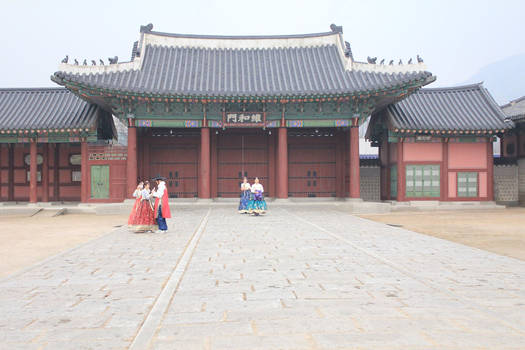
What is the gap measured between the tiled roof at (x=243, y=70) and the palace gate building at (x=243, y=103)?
5cm

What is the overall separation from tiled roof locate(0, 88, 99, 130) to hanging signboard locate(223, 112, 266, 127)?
21.4 feet

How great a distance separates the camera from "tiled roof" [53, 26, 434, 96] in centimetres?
1938

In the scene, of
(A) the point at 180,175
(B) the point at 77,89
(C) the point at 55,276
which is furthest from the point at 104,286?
(A) the point at 180,175

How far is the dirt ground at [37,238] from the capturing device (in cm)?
862

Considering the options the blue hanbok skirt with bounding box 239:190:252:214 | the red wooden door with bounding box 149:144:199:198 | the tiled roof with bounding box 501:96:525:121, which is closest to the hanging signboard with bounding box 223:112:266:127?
the red wooden door with bounding box 149:144:199:198

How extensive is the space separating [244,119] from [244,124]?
25 cm

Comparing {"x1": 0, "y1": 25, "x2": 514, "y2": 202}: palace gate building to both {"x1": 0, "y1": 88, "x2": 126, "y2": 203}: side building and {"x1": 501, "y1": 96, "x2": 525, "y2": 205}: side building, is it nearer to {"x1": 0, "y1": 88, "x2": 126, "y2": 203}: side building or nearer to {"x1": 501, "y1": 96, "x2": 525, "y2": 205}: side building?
{"x1": 0, "y1": 88, "x2": 126, "y2": 203}: side building

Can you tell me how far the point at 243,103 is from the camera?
804 inches

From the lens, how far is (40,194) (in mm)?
22281

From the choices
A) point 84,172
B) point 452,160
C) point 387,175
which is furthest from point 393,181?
point 84,172

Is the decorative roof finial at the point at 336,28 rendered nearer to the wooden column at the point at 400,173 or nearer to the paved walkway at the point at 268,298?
the wooden column at the point at 400,173

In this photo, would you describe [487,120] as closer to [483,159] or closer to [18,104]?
[483,159]

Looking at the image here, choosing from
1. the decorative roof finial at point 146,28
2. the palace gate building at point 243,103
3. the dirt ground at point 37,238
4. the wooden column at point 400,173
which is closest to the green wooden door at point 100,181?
the palace gate building at point 243,103

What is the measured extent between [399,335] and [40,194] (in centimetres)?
2258
